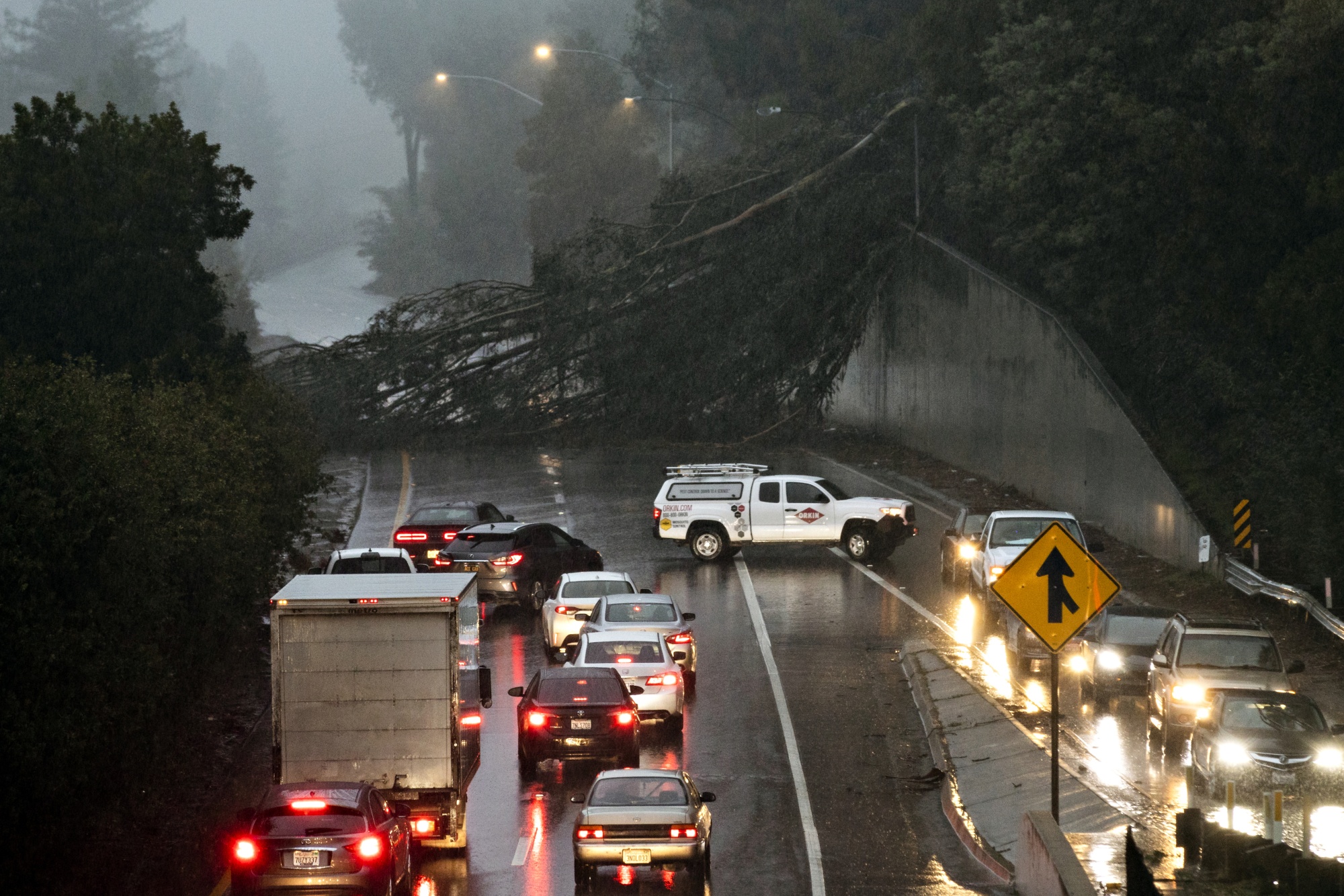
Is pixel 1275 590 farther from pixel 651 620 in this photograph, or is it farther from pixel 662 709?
pixel 662 709

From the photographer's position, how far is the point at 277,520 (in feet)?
94.7

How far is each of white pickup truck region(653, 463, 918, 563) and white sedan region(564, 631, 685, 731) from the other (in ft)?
41.1

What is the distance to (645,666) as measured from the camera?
21.0m

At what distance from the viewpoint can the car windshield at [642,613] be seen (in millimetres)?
23844

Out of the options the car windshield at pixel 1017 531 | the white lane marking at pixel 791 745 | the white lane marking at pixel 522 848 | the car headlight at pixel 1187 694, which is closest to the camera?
the white lane marking at pixel 522 848

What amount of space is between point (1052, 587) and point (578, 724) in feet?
22.3

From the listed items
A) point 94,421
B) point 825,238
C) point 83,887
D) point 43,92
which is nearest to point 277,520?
point 94,421

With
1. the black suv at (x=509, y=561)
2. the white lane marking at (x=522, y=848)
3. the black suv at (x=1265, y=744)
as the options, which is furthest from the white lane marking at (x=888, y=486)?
the white lane marking at (x=522, y=848)

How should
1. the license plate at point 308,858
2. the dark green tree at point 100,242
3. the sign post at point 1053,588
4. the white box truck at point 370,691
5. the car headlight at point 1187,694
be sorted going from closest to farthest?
the license plate at point 308,858 < the sign post at point 1053,588 < the white box truck at point 370,691 < the car headlight at point 1187,694 < the dark green tree at point 100,242

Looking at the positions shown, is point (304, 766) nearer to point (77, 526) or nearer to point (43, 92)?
point (77, 526)

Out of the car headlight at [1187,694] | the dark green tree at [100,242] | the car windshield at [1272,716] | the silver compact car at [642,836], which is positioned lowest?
the silver compact car at [642,836]

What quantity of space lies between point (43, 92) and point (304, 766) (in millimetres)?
153917

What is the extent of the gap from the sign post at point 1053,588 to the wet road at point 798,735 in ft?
8.97

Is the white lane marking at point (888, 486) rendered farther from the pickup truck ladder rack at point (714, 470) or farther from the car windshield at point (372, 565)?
the car windshield at point (372, 565)
